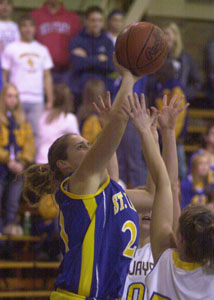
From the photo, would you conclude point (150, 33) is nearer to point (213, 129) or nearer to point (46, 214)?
point (46, 214)

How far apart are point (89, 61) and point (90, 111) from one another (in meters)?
0.78

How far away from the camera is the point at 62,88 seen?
6.37 m

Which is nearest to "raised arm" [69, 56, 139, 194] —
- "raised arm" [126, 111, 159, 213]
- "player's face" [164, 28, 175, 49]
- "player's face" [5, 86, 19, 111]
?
"raised arm" [126, 111, 159, 213]

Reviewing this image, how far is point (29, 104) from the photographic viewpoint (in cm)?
655

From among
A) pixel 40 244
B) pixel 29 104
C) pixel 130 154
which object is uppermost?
pixel 29 104

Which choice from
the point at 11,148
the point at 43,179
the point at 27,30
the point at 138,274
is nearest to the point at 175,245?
the point at 138,274

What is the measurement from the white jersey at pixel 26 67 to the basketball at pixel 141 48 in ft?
12.2

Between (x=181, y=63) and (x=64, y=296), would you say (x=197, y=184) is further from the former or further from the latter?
(x=64, y=296)

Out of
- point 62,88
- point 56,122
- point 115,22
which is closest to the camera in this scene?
point 56,122

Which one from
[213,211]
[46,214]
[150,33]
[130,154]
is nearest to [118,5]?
[130,154]

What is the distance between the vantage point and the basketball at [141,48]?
2799mm

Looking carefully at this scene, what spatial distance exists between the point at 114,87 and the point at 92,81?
0.40 meters

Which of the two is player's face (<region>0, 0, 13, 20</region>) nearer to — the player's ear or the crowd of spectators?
the crowd of spectators

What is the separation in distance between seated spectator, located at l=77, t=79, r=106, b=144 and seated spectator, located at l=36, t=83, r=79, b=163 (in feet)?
0.31
